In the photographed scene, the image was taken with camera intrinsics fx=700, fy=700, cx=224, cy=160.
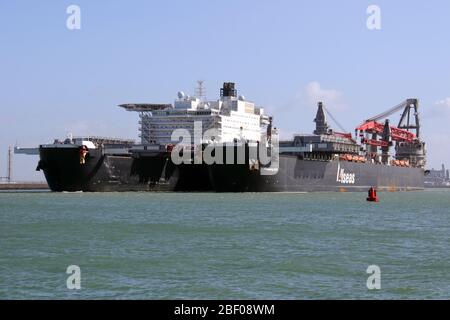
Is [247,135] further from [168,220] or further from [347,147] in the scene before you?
[168,220]

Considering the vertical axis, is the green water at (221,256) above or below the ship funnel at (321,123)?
below

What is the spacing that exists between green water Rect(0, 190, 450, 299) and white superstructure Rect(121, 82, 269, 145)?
33683 millimetres

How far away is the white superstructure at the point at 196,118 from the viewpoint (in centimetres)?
6856

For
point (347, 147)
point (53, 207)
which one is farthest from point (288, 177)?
point (53, 207)

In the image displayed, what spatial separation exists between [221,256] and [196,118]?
49.8 metres

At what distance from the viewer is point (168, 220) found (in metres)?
32.2

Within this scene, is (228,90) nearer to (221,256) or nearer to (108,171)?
(108,171)

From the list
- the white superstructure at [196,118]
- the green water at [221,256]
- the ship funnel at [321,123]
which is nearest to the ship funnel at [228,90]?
the white superstructure at [196,118]

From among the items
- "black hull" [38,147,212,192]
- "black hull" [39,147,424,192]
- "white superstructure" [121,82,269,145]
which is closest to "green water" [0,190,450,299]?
"black hull" [38,147,212,192]

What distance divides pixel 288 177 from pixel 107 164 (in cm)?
1605

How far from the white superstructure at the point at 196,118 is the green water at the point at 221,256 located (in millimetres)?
33683

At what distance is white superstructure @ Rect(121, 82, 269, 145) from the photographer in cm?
6856

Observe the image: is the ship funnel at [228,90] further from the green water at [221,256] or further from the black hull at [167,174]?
the green water at [221,256]

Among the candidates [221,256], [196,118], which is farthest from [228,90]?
[221,256]
